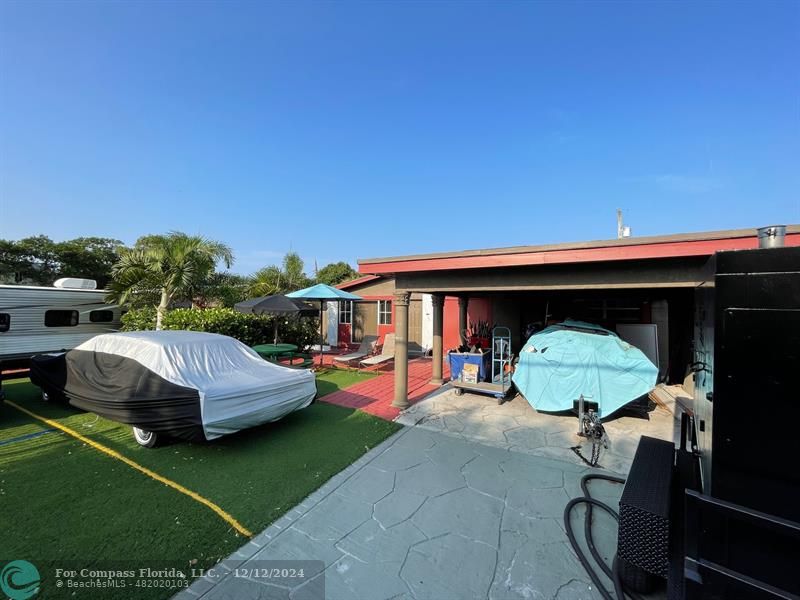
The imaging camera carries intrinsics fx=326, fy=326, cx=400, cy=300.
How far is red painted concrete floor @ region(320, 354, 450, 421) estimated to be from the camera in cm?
608

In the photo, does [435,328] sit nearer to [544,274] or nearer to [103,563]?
[544,274]

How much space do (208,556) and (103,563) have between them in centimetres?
72

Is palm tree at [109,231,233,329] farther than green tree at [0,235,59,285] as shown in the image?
No

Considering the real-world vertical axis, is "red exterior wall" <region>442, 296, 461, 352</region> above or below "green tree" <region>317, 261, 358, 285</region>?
below

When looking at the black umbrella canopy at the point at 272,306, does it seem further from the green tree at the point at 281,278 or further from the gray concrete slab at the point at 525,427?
the green tree at the point at 281,278

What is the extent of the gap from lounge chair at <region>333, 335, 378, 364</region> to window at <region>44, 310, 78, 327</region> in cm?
726

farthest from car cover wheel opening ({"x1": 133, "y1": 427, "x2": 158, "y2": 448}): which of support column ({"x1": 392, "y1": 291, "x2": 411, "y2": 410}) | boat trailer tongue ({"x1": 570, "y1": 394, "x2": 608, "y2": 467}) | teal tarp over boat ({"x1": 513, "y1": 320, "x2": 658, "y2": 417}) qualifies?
teal tarp over boat ({"x1": 513, "y1": 320, "x2": 658, "y2": 417})

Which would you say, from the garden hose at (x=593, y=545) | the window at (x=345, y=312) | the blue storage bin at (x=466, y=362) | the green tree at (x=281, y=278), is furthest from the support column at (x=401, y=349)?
the green tree at (x=281, y=278)

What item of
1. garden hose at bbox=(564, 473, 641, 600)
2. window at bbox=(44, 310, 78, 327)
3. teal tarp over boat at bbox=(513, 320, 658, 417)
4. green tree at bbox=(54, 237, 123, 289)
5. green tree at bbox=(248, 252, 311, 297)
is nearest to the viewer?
garden hose at bbox=(564, 473, 641, 600)

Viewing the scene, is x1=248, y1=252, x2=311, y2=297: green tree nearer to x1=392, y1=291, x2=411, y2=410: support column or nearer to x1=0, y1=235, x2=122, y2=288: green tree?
x1=392, y1=291, x2=411, y2=410: support column

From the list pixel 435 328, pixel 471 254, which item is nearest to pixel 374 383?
pixel 435 328

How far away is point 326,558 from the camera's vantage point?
257cm

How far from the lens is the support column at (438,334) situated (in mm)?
7781

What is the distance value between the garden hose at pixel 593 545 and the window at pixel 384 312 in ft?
32.6
